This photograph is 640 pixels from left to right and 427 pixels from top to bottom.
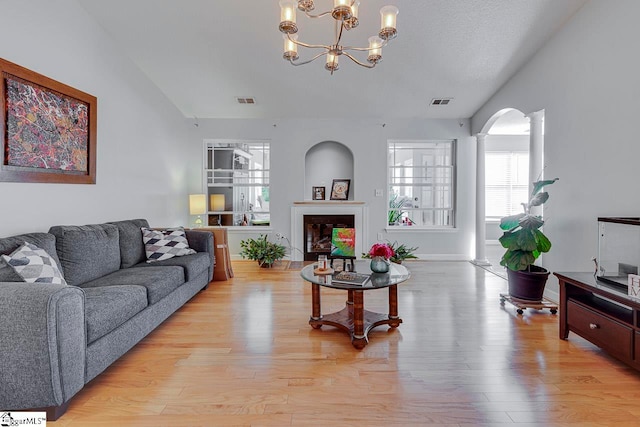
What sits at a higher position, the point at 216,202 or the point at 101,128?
the point at 101,128

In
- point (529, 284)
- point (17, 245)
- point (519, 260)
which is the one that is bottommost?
point (529, 284)

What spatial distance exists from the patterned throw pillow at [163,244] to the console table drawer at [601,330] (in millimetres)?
3726

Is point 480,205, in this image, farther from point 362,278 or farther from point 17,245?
point 17,245

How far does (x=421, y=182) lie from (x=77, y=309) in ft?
17.5

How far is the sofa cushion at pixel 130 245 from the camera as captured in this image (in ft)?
10.5

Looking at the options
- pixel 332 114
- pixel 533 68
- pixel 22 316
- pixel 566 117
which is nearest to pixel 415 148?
pixel 332 114

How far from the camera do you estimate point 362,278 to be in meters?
2.45

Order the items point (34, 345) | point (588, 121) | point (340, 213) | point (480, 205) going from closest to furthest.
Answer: point (34, 345)
point (588, 121)
point (480, 205)
point (340, 213)

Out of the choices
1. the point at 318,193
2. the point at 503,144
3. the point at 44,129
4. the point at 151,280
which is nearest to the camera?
the point at 151,280

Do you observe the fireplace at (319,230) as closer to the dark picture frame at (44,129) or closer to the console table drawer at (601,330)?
the dark picture frame at (44,129)

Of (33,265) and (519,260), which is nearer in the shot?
(33,265)

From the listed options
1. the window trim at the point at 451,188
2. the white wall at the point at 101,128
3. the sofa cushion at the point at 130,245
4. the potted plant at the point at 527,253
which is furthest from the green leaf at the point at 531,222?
the white wall at the point at 101,128

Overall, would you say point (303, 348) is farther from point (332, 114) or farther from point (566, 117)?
point (332, 114)

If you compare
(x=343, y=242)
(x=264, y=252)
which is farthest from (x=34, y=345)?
(x=343, y=242)
